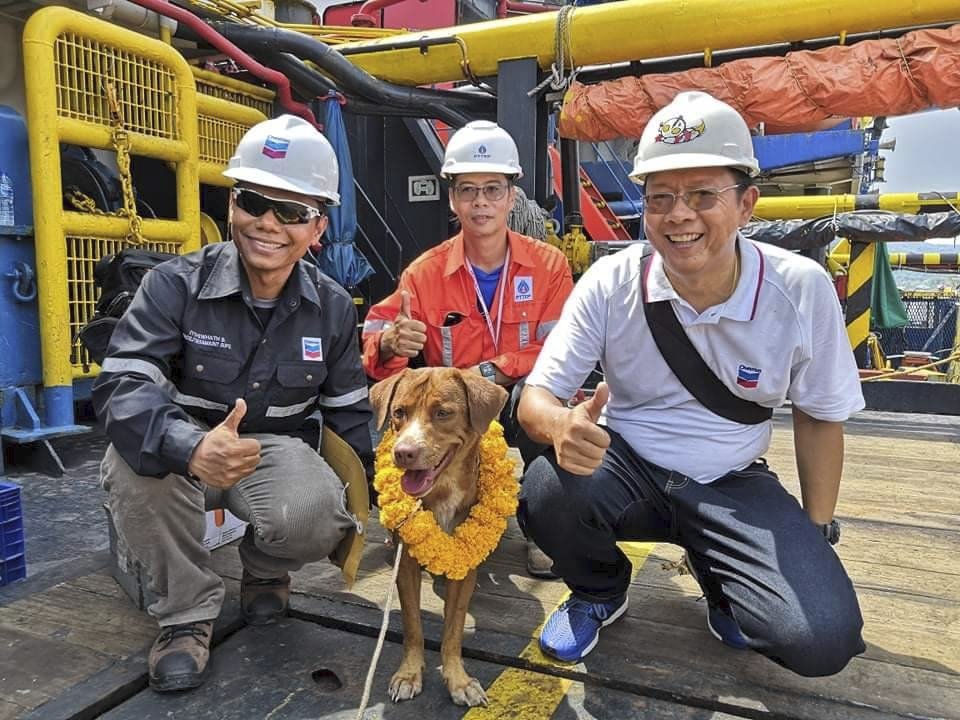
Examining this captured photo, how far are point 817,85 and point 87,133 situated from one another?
15.6 ft

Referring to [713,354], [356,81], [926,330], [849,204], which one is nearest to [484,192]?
[713,354]

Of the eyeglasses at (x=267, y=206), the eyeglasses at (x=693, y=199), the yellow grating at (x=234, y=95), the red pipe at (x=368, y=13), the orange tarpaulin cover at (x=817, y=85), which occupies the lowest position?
the eyeglasses at (x=693, y=199)

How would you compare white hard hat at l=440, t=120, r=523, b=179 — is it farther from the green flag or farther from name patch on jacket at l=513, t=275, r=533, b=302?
the green flag

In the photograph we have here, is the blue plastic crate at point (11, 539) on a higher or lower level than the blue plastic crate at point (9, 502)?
lower

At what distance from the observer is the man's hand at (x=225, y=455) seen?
193 centimetres

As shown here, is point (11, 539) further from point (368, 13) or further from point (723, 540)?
point (368, 13)

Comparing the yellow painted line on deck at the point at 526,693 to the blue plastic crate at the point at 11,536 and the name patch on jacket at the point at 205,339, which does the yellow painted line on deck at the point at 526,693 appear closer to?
the name patch on jacket at the point at 205,339

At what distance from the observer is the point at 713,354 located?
2291mm

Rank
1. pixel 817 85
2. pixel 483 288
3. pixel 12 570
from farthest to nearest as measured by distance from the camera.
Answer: pixel 817 85, pixel 483 288, pixel 12 570

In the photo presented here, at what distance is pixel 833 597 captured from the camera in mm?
Answer: 2020

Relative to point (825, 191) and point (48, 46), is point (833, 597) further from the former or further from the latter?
point (825, 191)

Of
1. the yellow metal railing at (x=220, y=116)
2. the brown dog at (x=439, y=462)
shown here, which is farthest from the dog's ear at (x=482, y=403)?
the yellow metal railing at (x=220, y=116)

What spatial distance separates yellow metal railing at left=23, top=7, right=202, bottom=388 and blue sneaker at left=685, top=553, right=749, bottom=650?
3.60 m

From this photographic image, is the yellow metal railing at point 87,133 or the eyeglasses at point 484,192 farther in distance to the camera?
the yellow metal railing at point 87,133
